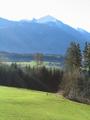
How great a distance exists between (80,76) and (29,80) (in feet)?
95.6

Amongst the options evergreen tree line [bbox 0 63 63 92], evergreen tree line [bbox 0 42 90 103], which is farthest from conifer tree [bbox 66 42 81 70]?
evergreen tree line [bbox 0 63 63 92]

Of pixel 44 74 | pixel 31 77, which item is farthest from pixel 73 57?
pixel 31 77

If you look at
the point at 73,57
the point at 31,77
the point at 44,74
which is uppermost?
the point at 73,57

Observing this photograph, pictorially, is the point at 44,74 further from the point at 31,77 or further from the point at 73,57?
the point at 73,57

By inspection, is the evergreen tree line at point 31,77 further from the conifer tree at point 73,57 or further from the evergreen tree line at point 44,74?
the conifer tree at point 73,57

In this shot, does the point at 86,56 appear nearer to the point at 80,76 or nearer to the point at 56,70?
the point at 56,70

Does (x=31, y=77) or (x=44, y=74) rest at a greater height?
(x=44, y=74)

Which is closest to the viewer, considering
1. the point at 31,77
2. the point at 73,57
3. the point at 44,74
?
the point at 73,57

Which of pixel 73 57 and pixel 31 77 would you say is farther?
pixel 31 77

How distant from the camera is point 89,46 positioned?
297 feet

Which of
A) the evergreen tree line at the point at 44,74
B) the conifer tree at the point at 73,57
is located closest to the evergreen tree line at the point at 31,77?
the evergreen tree line at the point at 44,74

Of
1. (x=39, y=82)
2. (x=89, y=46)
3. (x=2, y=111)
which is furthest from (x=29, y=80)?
(x=2, y=111)

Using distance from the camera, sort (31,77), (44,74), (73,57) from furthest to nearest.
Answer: (44,74) → (31,77) → (73,57)

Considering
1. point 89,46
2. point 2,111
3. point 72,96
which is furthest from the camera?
point 89,46
